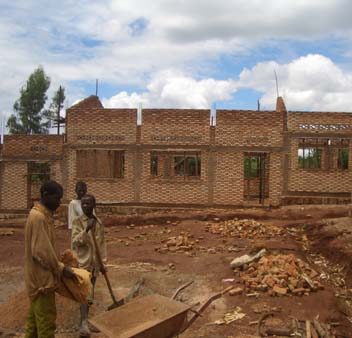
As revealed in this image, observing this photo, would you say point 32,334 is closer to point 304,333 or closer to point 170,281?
point 304,333

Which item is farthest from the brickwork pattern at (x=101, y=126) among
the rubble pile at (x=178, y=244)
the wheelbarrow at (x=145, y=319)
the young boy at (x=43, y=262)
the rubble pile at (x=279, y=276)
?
the young boy at (x=43, y=262)

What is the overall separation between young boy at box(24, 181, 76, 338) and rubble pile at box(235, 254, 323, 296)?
407 cm

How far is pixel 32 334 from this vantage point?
166 inches

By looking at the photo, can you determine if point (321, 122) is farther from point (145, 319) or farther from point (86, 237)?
point (145, 319)

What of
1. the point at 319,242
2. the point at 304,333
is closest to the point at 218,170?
the point at 319,242

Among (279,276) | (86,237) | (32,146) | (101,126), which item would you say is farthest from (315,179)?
(86,237)

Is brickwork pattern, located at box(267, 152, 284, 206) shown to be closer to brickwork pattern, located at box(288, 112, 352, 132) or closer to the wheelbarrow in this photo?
brickwork pattern, located at box(288, 112, 352, 132)

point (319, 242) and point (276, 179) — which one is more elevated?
point (276, 179)

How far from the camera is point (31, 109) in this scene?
29.7m

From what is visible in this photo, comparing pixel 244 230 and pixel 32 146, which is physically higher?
pixel 32 146

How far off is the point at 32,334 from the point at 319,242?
29.0 ft

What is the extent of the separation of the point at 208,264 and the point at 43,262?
229 inches

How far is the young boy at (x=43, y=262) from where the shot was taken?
391 cm

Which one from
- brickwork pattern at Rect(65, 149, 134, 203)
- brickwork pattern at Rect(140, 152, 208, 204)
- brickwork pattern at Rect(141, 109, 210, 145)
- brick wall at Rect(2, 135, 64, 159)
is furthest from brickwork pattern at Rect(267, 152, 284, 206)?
brick wall at Rect(2, 135, 64, 159)
